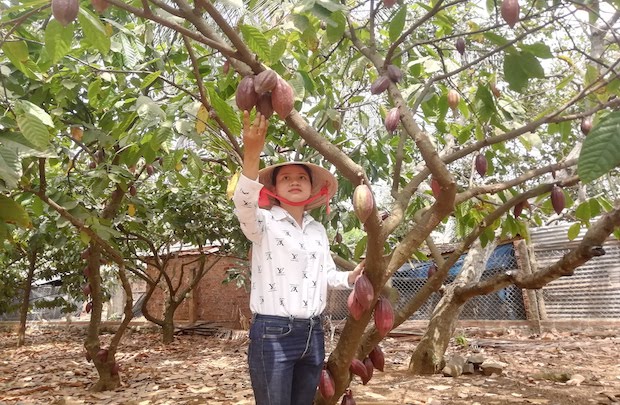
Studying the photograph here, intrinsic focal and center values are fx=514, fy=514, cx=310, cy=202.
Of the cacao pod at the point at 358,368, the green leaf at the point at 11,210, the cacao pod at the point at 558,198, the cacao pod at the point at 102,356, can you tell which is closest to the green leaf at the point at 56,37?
the green leaf at the point at 11,210

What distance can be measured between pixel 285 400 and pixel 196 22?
111 cm

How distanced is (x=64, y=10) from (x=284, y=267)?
3.17ft

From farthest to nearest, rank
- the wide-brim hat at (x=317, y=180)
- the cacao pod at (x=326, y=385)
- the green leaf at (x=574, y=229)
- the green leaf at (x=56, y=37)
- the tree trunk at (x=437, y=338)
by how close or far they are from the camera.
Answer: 1. the tree trunk at (x=437, y=338)
2. the green leaf at (x=574, y=229)
3. the wide-brim hat at (x=317, y=180)
4. the cacao pod at (x=326, y=385)
5. the green leaf at (x=56, y=37)

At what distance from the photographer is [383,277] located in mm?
1515

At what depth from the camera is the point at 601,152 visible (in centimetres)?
87

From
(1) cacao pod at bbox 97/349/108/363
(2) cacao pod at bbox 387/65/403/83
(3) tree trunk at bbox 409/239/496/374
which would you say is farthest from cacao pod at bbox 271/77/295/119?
(1) cacao pod at bbox 97/349/108/363

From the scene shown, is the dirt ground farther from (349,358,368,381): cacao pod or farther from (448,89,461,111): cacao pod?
(448,89,461,111): cacao pod

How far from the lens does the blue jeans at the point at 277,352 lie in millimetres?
1558

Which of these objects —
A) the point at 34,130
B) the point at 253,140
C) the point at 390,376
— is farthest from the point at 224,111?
the point at 390,376

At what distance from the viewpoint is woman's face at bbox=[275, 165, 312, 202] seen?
1767 mm

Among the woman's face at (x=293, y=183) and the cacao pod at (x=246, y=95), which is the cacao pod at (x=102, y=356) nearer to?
the woman's face at (x=293, y=183)

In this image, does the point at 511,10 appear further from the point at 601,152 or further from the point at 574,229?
the point at 574,229

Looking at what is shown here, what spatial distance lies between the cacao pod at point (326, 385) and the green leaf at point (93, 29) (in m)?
1.20

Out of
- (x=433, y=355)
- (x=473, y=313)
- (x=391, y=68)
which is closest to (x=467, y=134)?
(x=391, y=68)
